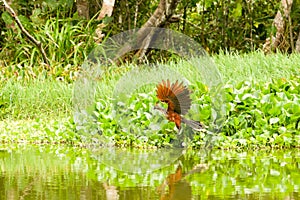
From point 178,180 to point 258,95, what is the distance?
2.03 meters

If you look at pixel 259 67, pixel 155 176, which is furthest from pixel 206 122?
pixel 259 67

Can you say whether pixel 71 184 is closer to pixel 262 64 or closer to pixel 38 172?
pixel 38 172

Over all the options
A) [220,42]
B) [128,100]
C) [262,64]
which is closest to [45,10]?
[220,42]

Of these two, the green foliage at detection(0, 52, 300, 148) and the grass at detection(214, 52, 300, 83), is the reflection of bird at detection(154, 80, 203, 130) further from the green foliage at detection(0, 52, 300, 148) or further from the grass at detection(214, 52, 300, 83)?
the grass at detection(214, 52, 300, 83)

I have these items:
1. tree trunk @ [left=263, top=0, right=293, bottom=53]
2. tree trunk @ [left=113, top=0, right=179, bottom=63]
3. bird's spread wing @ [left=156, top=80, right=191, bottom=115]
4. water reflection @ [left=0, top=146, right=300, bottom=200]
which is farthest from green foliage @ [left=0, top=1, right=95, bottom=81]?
water reflection @ [left=0, top=146, right=300, bottom=200]

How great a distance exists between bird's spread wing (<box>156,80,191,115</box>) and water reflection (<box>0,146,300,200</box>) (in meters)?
0.49

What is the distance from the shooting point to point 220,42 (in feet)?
40.7

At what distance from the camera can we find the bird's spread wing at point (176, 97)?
5.81m

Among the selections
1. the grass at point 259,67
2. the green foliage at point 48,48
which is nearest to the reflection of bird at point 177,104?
the grass at point 259,67

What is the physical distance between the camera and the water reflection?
3.64 metres

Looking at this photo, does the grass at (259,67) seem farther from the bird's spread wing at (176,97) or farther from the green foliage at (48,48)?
the green foliage at (48,48)

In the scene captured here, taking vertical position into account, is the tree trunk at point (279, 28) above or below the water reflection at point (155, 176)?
above

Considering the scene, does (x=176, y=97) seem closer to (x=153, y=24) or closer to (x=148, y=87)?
(x=148, y=87)

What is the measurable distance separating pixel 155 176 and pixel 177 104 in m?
1.65
